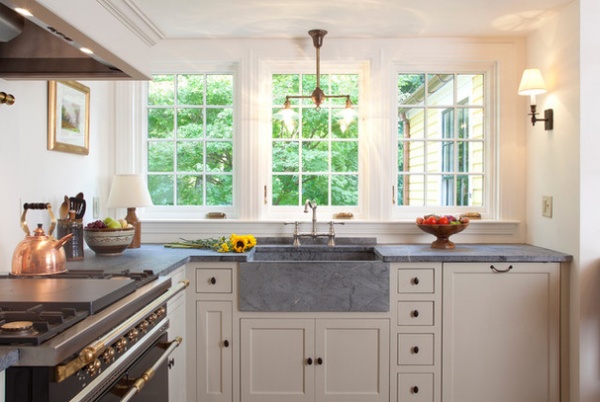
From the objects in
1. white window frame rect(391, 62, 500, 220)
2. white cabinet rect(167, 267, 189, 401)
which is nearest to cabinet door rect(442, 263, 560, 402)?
white window frame rect(391, 62, 500, 220)

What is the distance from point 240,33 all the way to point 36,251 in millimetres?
1886

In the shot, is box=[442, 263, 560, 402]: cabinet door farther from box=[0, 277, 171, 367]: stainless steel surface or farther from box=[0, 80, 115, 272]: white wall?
box=[0, 80, 115, 272]: white wall

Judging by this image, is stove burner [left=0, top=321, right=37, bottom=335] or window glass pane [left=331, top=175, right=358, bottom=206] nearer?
stove burner [left=0, top=321, right=37, bottom=335]

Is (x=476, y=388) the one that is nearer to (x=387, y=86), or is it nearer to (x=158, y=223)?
(x=387, y=86)

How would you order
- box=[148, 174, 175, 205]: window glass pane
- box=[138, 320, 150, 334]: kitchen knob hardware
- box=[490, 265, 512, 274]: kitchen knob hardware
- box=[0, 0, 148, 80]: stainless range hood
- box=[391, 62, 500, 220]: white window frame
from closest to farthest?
box=[138, 320, 150, 334]: kitchen knob hardware → box=[0, 0, 148, 80]: stainless range hood → box=[490, 265, 512, 274]: kitchen knob hardware → box=[391, 62, 500, 220]: white window frame → box=[148, 174, 175, 205]: window glass pane

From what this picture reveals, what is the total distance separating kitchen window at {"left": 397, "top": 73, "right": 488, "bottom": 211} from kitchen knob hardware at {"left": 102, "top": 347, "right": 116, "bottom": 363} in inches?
93.6

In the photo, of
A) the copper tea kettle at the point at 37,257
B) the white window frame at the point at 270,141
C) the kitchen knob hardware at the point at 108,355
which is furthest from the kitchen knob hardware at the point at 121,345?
the white window frame at the point at 270,141

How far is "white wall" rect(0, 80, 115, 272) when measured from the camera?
221 centimetres

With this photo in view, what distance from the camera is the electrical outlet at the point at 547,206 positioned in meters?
3.01

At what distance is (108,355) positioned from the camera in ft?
4.81

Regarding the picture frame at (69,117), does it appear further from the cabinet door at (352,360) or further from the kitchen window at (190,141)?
the cabinet door at (352,360)

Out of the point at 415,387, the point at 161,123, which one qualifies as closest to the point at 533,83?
the point at 415,387

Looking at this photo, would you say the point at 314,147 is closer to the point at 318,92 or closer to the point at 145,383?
the point at 318,92

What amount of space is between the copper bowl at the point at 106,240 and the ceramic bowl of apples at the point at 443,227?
5.48ft
